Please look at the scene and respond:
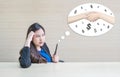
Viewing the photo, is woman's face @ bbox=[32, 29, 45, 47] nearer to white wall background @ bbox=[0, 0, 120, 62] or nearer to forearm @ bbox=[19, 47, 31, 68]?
forearm @ bbox=[19, 47, 31, 68]

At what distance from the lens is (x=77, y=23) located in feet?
11.7

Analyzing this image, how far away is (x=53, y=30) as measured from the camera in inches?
139

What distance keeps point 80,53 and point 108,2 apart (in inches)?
32.5

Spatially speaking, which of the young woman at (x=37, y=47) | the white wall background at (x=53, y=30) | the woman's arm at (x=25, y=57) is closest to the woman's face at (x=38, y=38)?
the young woman at (x=37, y=47)

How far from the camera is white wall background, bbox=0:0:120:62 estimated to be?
352cm

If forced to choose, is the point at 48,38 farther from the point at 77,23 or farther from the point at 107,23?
the point at 107,23

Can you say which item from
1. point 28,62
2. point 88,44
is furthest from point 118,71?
point 88,44

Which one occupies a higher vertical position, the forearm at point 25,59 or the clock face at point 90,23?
the clock face at point 90,23

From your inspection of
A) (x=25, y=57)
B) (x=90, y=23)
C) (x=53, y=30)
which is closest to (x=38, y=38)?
(x=25, y=57)

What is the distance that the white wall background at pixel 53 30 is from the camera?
3518mm

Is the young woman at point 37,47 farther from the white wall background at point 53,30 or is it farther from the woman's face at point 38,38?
the white wall background at point 53,30

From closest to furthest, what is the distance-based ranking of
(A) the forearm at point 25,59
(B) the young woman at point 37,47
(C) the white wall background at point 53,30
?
(A) the forearm at point 25,59
(B) the young woman at point 37,47
(C) the white wall background at point 53,30

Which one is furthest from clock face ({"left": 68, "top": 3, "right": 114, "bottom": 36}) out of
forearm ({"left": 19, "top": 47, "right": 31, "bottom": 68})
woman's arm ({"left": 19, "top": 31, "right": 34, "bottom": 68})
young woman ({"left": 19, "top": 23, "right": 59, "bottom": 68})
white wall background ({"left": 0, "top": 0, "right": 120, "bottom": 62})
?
forearm ({"left": 19, "top": 47, "right": 31, "bottom": 68})

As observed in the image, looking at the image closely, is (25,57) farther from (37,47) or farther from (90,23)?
(90,23)
